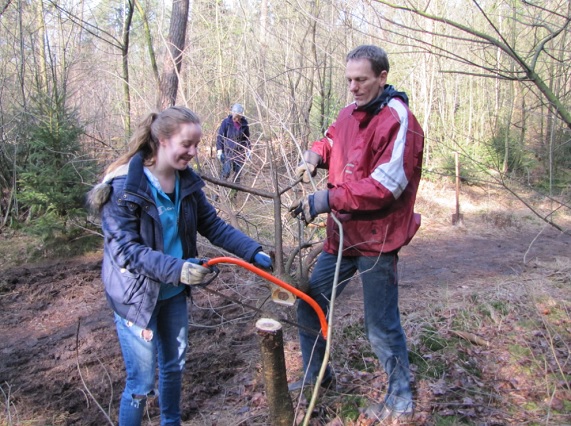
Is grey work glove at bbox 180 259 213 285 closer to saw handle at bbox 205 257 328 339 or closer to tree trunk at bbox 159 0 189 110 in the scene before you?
saw handle at bbox 205 257 328 339

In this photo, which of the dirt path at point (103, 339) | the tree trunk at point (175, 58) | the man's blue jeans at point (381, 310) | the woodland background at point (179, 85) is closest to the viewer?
the man's blue jeans at point (381, 310)

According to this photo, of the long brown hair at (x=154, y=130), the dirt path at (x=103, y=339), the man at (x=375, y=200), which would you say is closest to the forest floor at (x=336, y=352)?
the dirt path at (x=103, y=339)

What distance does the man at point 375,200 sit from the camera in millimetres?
2363

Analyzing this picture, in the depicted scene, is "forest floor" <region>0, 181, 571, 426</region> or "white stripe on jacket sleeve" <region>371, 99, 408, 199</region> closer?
"white stripe on jacket sleeve" <region>371, 99, 408, 199</region>

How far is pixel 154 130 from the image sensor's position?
2344 mm

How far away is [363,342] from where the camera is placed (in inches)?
150

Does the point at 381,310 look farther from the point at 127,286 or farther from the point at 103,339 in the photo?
the point at 103,339

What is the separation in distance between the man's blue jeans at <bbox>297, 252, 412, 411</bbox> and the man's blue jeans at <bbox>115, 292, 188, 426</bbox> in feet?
2.40

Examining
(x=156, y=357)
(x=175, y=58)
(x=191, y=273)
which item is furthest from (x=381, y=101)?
(x=175, y=58)

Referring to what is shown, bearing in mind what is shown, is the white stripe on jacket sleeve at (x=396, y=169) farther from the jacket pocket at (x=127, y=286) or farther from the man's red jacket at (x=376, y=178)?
the jacket pocket at (x=127, y=286)

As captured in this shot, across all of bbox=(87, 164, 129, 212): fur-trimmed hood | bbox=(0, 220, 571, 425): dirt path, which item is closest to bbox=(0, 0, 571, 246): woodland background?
bbox=(0, 220, 571, 425): dirt path

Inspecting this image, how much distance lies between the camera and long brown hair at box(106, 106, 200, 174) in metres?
2.30

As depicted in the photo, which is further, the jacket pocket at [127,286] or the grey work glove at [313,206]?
the grey work glove at [313,206]

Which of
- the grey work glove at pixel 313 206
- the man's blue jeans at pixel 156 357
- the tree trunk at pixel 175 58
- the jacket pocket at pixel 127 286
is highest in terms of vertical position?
the tree trunk at pixel 175 58
